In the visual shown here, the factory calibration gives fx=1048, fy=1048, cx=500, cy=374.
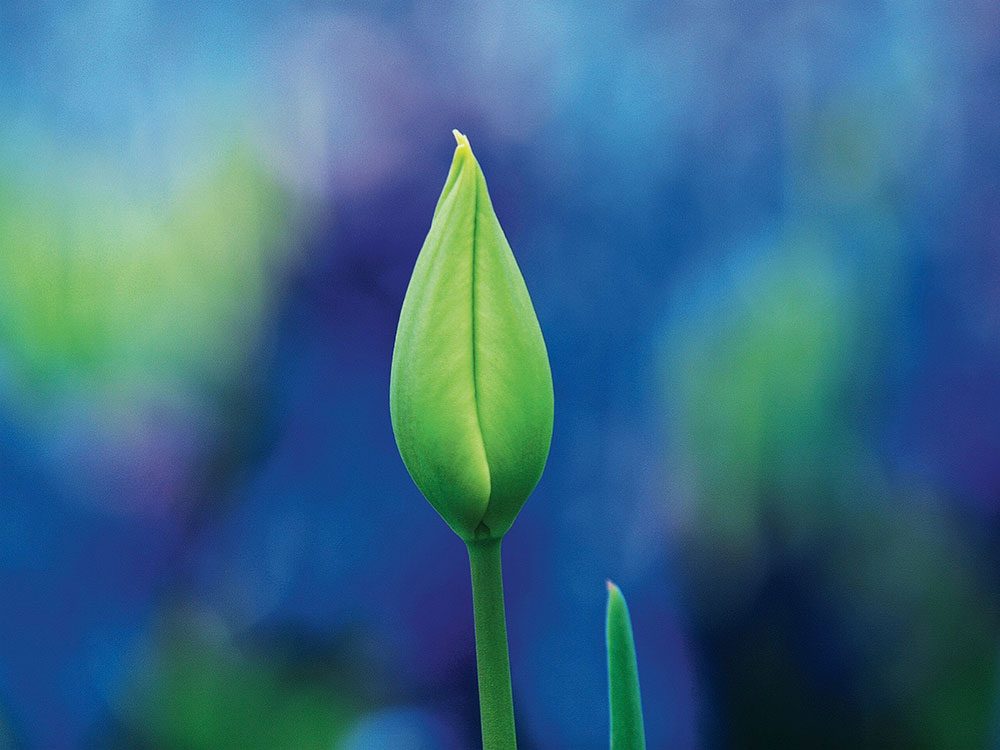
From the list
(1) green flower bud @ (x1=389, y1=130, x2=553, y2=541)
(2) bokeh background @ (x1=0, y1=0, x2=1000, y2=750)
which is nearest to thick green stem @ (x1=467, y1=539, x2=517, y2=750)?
(1) green flower bud @ (x1=389, y1=130, x2=553, y2=541)

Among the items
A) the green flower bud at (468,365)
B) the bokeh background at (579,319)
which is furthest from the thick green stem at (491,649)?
the bokeh background at (579,319)

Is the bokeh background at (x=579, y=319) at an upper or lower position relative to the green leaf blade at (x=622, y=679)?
upper

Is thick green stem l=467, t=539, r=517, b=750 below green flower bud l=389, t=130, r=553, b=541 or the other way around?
below

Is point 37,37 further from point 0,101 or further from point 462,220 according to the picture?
point 462,220

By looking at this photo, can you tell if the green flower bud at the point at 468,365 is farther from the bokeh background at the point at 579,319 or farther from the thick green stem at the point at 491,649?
the bokeh background at the point at 579,319

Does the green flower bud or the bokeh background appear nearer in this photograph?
the green flower bud

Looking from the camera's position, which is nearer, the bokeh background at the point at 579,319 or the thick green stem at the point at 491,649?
the thick green stem at the point at 491,649

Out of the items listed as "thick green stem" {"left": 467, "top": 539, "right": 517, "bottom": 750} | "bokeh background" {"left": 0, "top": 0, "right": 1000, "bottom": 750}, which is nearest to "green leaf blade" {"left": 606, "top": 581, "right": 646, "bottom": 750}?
"thick green stem" {"left": 467, "top": 539, "right": 517, "bottom": 750}

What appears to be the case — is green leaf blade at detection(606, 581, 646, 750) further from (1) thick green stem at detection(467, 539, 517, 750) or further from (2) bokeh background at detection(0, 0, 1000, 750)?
(2) bokeh background at detection(0, 0, 1000, 750)
